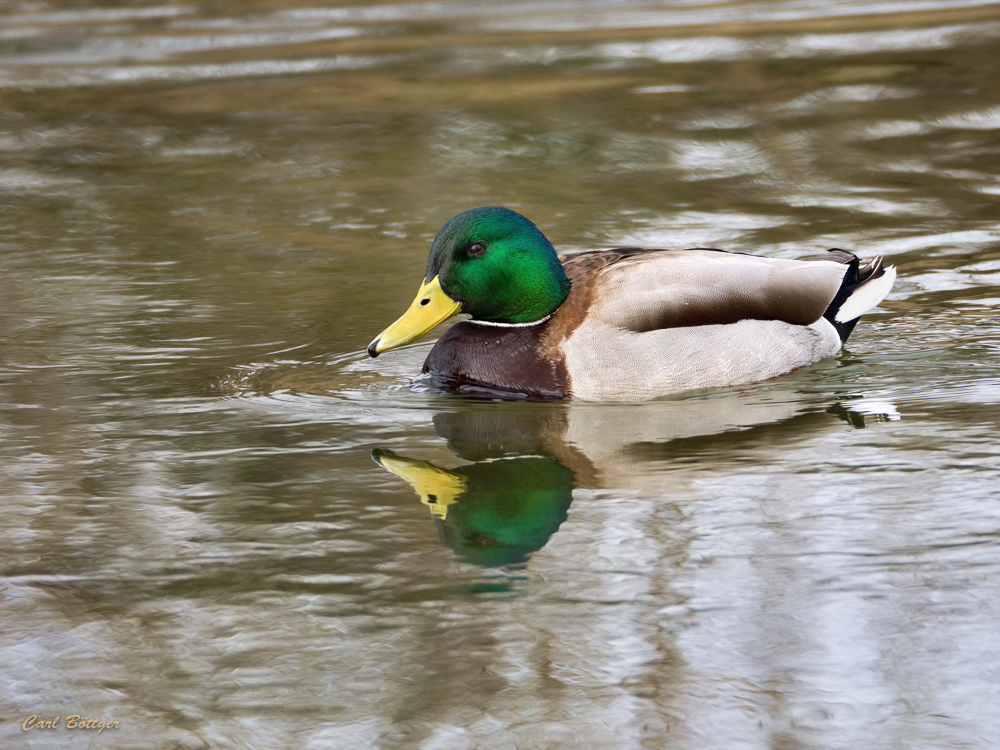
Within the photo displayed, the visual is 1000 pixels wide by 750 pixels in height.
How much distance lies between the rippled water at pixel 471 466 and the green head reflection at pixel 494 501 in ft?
0.06

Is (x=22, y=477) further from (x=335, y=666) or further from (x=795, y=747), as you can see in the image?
(x=795, y=747)

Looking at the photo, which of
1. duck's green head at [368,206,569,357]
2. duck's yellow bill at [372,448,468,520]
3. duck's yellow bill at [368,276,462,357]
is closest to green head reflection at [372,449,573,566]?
duck's yellow bill at [372,448,468,520]

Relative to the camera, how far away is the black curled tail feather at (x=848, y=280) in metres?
7.03

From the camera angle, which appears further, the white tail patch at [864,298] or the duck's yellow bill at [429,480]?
the white tail patch at [864,298]

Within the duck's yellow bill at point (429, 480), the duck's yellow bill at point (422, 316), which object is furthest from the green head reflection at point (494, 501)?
the duck's yellow bill at point (422, 316)

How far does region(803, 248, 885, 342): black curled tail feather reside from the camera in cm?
703

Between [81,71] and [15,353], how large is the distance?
31.2 feet

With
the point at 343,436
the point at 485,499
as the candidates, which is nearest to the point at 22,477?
the point at 343,436

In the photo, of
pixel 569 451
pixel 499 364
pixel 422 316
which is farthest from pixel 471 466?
pixel 422 316

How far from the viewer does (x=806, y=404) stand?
20.5ft

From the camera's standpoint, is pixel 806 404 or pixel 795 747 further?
pixel 806 404

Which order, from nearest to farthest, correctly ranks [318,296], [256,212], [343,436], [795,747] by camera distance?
[795,747], [343,436], [318,296], [256,212]

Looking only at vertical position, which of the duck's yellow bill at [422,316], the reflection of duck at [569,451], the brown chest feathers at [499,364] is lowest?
the reflection of duck at [569,451]

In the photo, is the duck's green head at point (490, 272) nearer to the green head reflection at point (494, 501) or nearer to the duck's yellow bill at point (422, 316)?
the duck's yellow bill at point (422, 316)
